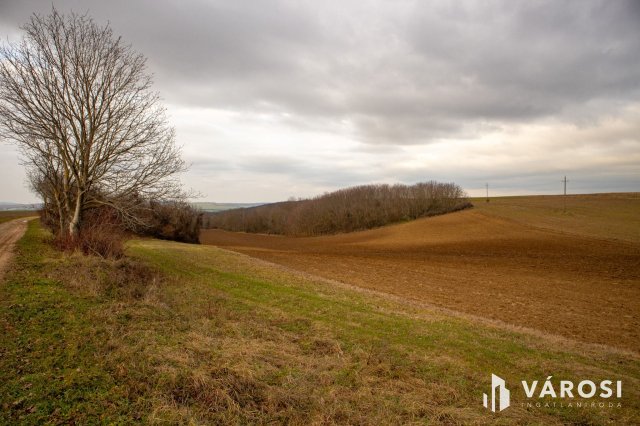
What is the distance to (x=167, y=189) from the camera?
1623cm

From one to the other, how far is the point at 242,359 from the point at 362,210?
81925 millimetres

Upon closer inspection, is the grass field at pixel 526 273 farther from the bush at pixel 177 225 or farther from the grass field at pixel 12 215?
the grass field at pixel 12 215

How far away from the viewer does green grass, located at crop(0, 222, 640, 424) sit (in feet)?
15.0

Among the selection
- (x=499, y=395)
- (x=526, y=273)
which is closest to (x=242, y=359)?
(x=499, y=395)

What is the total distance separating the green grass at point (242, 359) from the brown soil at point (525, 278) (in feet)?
13.9

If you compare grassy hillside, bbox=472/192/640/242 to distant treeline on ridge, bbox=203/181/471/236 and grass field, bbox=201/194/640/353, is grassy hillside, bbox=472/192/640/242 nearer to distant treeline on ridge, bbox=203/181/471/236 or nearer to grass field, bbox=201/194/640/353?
grass field, bbox=201/194/640/353

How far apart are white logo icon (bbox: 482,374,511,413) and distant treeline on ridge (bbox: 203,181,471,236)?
2919 inches

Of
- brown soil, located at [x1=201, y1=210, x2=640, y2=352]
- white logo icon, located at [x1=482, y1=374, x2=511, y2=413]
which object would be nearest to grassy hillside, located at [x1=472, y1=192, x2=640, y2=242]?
brown soil, located at [x1=201, y1=210, x2=640, y2=352]

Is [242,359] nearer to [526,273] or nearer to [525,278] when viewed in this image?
[525,278]

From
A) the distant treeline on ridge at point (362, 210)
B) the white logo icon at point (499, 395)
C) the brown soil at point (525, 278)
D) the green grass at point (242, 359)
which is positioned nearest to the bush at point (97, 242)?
the green grass at point (242, 359)

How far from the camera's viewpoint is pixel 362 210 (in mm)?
87125

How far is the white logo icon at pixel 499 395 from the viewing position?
596 cm

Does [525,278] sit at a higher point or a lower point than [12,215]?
lower

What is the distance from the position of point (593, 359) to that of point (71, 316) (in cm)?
1268
